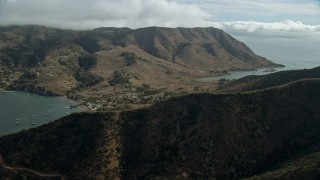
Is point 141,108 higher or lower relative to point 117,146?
higher

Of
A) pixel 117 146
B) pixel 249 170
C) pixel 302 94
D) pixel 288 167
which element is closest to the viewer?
pixel 288 167

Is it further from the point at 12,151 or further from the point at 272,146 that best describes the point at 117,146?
the point at 272,146

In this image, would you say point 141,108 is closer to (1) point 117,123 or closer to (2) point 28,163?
(1) point 117,123

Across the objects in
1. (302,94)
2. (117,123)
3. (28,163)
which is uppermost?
(302,94)

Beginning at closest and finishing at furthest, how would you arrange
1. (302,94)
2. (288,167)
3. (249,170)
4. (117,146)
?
1. (288,167)
2. (249,170)
3. (117,146)
4. (302,94)

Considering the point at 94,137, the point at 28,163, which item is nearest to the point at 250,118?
the point at 94,137

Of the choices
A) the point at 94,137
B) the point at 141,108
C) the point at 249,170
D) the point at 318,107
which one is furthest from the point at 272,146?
the point at 94,137

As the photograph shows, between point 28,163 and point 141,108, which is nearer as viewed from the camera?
point 28,163
